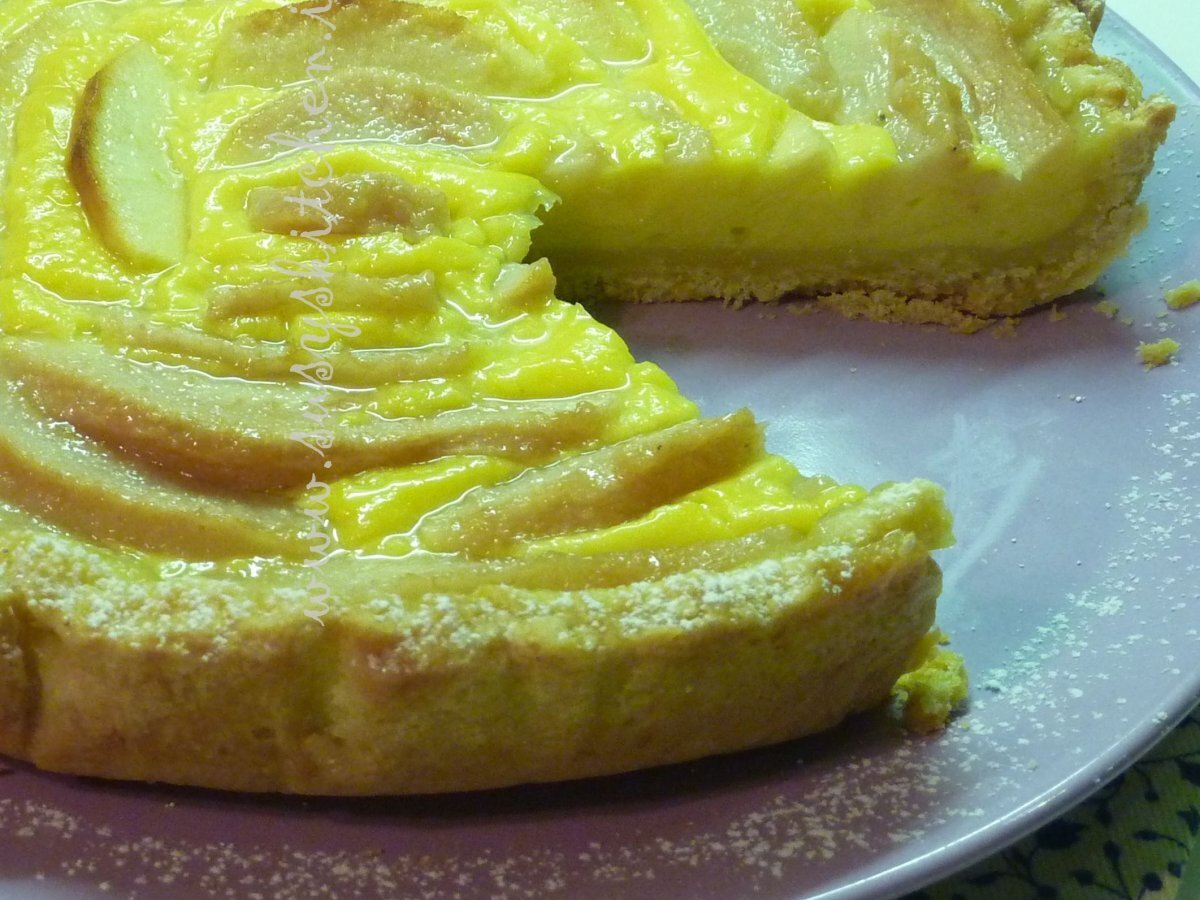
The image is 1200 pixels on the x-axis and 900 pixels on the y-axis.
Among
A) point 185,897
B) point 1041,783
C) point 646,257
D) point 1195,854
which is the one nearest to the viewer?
point 185,897

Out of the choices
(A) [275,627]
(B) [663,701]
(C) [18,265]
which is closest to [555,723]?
(B) [663,701]

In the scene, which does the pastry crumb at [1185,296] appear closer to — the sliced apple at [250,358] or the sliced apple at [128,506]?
the sliced apple at [250,358]

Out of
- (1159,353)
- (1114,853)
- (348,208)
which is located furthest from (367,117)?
(1114,853)

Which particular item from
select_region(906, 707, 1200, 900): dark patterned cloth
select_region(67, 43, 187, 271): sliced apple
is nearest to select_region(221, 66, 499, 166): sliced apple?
select_region(67, 43, 187, 271): sliced apple

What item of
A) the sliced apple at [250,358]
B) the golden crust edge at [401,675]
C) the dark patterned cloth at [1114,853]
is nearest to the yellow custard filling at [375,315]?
the sliced apple at [250,358]

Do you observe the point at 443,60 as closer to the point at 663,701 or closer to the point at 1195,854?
the point at 663,701

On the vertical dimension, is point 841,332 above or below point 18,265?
below

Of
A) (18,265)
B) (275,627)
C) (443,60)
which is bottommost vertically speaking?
(275,627)

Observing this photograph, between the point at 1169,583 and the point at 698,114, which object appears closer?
the point at 1169,583
